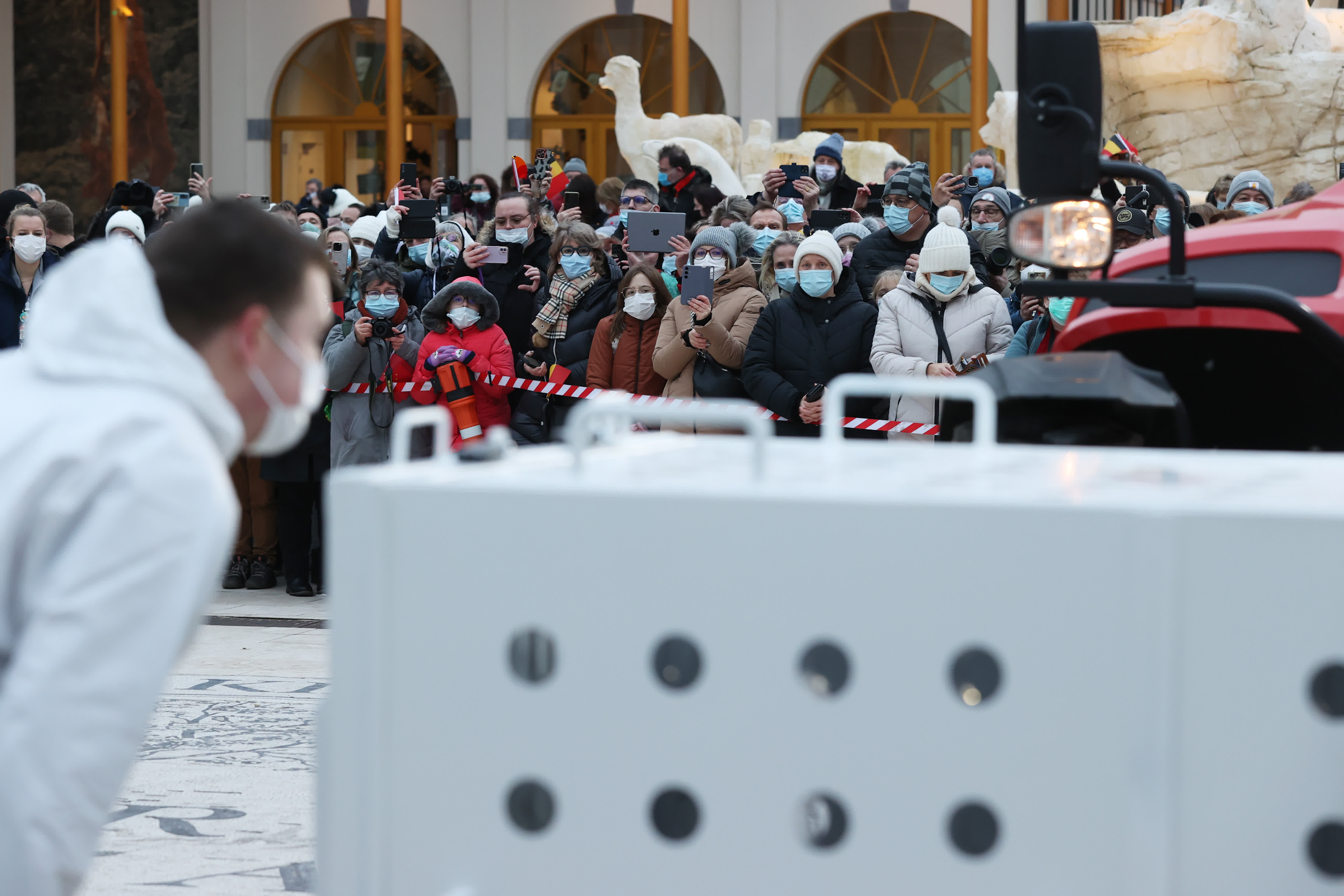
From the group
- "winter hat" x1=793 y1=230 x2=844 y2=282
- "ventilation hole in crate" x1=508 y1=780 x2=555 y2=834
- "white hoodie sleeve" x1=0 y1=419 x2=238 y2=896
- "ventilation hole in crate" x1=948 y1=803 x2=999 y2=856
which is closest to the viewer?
"white hoodie sleeve" x1=0 y1=419 x2=238 y2=896

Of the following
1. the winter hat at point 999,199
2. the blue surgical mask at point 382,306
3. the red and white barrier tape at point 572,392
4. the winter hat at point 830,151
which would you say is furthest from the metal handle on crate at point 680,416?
the winter hat at point 830,151

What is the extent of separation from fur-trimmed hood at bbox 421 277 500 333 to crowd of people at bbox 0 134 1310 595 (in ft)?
0.03

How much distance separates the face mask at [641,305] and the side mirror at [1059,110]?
5.13m

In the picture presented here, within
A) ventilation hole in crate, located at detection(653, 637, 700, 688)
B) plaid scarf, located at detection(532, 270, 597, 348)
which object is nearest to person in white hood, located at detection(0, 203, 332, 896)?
ventilation hole in crate, located at detection(653, 637, 700, 688)

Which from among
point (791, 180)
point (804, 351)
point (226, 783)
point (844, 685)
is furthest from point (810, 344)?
point (844, 685)

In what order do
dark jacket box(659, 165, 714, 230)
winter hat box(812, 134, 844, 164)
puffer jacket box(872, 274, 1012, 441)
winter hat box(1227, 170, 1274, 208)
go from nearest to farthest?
puffer jacket box(872, 274, 1012, 441), winter hat box(1227, 170, 1274, 208), dark jacket box(659, 165, 714, 230), winter hat box(812, 134, 844, 164)

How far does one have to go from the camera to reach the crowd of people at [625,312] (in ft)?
25.4

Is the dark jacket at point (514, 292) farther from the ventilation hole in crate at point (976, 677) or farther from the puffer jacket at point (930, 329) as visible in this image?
the ventilation hole in crate at point (976, 677)

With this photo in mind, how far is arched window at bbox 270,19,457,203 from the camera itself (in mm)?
25594

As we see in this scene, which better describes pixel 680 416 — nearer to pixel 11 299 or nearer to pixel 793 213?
pixel 793 213

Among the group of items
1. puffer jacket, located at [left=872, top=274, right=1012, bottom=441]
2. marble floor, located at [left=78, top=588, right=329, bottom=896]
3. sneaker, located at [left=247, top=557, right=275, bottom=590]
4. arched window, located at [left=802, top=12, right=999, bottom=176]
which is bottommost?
marble floor, located at [left=78, top=588, right=329, bottom=896]

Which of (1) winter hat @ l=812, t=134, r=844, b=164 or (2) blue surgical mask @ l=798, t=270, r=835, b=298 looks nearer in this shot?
(2) blue surgical mask @ l=798, t=270, r=835, b=298

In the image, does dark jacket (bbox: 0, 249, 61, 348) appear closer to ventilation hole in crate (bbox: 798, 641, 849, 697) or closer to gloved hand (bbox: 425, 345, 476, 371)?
gloved hand (bbox: 425, 345, 476, 371)

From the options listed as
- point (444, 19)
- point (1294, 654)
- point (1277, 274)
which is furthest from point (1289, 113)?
point (1294, 654)
